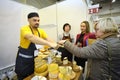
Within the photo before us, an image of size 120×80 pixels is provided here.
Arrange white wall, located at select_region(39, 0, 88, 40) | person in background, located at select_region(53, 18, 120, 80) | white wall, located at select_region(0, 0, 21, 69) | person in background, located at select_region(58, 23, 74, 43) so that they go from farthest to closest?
white wall, located at select_region(39, 0, 88, 40) < person in background, located at select_region(58, 23, 74, 43) < white wall, located at select_region(0, 0, 21, 69) < person in background, located at select_region(53, 18, 120, 80)

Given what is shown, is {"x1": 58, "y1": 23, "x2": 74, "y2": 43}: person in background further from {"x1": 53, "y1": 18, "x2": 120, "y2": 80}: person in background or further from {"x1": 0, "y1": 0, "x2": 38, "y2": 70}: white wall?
{"x1": 53, "y1": 18, "x2": 120, "y2": 80}: person in background

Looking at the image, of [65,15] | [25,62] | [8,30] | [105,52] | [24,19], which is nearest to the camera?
[105,52]

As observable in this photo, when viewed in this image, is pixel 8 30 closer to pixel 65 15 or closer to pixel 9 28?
pixel 9 28

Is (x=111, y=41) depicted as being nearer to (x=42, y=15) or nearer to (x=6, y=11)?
(x=6, y=11)

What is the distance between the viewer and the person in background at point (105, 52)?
950mm

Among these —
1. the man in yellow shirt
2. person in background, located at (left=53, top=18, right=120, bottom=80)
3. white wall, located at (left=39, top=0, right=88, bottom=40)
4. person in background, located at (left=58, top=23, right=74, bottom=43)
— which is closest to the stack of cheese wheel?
person in background, located at (left=53, top=18, right=120, bottom=80)

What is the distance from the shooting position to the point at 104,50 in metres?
0.95

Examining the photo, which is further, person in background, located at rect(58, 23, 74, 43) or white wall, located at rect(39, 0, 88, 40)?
white wall, located at rect(39, 0, 88, 40)

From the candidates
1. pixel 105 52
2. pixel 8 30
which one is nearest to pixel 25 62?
pixel 105 52

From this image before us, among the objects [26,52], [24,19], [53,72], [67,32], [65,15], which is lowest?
[53,72]

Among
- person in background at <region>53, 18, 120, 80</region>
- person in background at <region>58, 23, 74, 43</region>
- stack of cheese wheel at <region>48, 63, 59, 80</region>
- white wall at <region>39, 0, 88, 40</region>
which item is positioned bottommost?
stack of cheese wheel at <region>48, 63, 59, 80</region>

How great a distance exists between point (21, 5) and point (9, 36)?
2.66 ft

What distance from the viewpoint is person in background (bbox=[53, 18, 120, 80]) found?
37.4 inches

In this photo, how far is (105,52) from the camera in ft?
3.11
